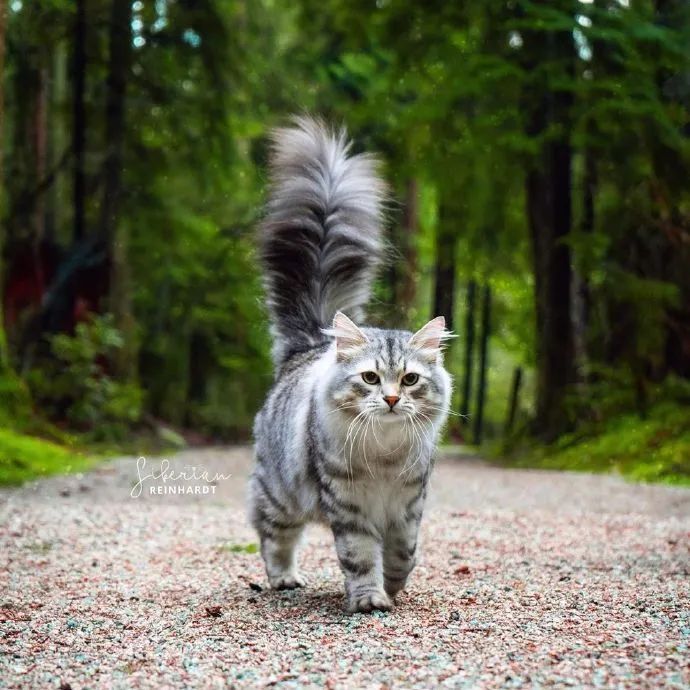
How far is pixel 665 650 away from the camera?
3389 mm

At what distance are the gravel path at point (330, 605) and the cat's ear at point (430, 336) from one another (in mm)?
1134

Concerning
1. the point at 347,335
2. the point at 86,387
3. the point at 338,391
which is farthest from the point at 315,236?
the point at 86,387

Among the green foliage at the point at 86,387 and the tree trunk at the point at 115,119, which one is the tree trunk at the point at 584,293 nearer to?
the green foliage at the point at 86,387

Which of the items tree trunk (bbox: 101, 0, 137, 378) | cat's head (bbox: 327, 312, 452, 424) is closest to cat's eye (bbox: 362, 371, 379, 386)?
cat's head (bbox: 327, 312, 452, 424)

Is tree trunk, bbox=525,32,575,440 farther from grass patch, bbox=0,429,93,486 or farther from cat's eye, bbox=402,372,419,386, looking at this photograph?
cat's eye, bbox=402,372,419,386

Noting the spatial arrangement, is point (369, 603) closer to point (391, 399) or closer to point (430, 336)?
point (391, 399)

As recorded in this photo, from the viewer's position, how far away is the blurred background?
11.0 metres

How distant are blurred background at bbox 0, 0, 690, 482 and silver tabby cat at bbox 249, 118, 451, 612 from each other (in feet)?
14.5

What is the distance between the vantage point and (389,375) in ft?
14.0

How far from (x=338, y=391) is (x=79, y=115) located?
11.3m

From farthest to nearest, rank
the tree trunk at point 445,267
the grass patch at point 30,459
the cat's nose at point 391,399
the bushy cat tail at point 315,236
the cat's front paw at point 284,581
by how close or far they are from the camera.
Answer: the tree trunk at point 445,267 < the grass patch at point 30,459 < the bushy cat tail at point 315,236 < the cat's front paw at point 284,581 < the cat's nose at point 391,399

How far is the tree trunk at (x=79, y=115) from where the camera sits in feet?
Result: 46.6

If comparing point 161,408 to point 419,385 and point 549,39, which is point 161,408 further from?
point 419,385

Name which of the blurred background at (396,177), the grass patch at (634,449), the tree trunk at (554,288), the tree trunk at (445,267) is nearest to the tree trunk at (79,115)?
the blurred background at (396,177)
